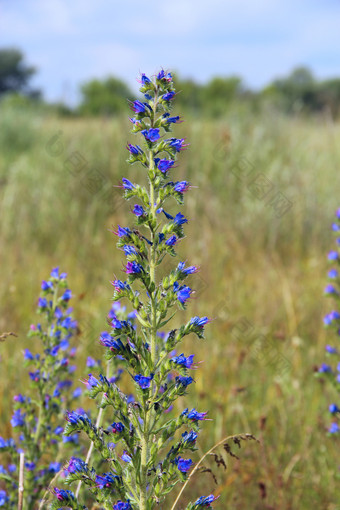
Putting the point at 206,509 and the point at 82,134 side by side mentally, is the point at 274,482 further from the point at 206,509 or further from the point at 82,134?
the point at 82,134

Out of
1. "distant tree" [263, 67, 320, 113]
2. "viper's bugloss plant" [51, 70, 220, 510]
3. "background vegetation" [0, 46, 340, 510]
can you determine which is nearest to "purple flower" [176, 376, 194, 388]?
"viper's bugloss plant" [51, 70, 220, 510]

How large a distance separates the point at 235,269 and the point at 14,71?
74.9 m

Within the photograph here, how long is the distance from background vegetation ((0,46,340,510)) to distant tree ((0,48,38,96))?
216 ft

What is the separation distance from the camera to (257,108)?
14914 mm

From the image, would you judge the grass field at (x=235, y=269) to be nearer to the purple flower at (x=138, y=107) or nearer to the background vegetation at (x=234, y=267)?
the background vegetation at (x=234, y=267)

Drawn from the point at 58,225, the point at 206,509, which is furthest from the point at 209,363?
the point at 58,225

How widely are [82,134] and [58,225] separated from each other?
3.88 meters

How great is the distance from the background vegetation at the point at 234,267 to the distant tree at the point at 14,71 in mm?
65834

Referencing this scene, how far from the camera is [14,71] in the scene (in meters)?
74.2

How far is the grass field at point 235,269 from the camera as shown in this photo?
11.4 ft

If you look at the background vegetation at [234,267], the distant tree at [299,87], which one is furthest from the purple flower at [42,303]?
the distant tree at [299,87]

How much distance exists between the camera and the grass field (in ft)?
11.4

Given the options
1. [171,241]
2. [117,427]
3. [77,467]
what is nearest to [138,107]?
[171,241]

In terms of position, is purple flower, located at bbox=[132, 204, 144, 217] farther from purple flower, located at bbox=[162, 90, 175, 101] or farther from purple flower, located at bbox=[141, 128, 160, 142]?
purple flower, located at bbox=[162, 90, 175, 101]
